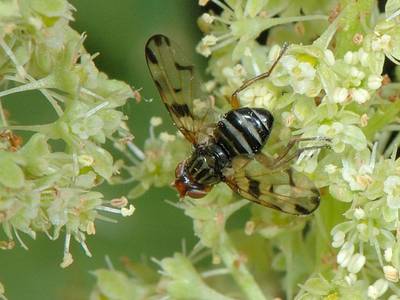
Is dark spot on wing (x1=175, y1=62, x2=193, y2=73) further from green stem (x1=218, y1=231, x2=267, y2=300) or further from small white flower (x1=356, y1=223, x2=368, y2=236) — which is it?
small white flower (x1=356, y1=223, x2=368, y2=236)

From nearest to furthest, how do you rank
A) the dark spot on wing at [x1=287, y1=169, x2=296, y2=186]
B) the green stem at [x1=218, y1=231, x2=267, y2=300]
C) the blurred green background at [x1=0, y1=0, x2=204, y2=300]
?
the dark spot on wing at [x1=287, y1=169, x2=296, y2=186] → the green stem at [x1=218, y1=231, x2=267, y2=300] → the blurred green background at [x1=0, y1=0, x2=204, y2=300]

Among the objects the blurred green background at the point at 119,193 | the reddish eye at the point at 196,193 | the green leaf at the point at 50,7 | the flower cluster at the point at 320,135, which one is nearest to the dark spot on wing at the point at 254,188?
the flower cluster at the point at 320,135

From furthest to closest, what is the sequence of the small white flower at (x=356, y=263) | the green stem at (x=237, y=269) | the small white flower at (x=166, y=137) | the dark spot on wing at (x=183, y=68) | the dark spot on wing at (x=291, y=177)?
the small white flower at (x=166, y=137), the green stem at (x=237, y=269), the dark spot on wing at (x=183, y=68), the small white flower at (x=356, y=263), the dark spot on wing at (x=291, y=177)

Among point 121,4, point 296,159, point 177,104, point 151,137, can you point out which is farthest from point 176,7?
point 296,159

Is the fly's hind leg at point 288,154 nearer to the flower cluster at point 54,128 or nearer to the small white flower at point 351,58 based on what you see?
the small white flower at point 351,58

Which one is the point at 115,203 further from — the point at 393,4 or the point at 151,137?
the point at 393,4

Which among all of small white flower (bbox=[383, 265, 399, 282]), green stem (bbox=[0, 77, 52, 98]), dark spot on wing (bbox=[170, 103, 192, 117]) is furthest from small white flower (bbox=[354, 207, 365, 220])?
green stem (bbox=[0, 77, 52, 98])

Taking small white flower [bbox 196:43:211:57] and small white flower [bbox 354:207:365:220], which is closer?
small white flower [bbox 354:207:365:220]
